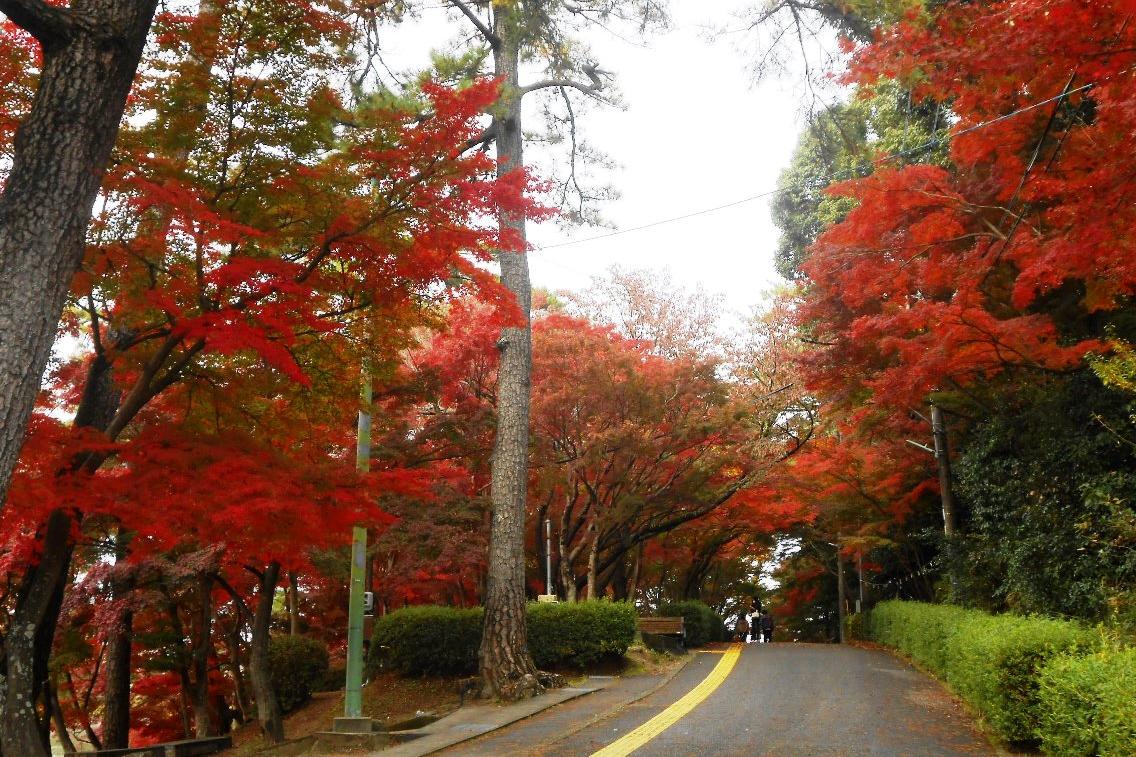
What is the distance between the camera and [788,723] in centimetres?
938

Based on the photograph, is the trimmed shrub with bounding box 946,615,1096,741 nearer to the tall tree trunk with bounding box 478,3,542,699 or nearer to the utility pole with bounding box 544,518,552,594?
the tall tree trunk with bounding box 478,3,542,699

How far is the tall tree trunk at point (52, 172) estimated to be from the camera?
5.48 metres

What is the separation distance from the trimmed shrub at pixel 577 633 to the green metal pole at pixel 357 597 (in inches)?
212

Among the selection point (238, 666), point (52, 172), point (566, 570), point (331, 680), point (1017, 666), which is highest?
point (52, 172)

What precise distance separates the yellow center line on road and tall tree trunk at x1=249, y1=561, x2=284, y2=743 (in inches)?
254

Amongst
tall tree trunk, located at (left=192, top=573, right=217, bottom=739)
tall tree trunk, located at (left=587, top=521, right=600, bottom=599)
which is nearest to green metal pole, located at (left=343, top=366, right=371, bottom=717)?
tall tree trunk, located at (left=192, top=573, right=217, bottom=739)

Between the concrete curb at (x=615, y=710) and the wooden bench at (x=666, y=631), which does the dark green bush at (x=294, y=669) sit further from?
the concrete curb at (x=615, y=710)

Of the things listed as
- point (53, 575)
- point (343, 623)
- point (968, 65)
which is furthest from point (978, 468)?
point (343, 623)

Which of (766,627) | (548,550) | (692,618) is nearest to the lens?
(548,550)

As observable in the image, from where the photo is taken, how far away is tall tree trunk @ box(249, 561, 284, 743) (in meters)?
13.8

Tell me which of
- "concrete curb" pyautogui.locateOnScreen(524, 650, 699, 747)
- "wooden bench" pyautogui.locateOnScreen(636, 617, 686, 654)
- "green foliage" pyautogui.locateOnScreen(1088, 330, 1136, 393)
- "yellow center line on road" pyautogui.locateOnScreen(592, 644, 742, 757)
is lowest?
"concrete curb" pyautogui.locateOnScreen(524, 650, 699, 747)

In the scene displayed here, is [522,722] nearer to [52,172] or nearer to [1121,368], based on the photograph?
[1121,368]

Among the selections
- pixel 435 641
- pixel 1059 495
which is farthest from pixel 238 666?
pixel 1059 495

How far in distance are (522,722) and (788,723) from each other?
317cm
